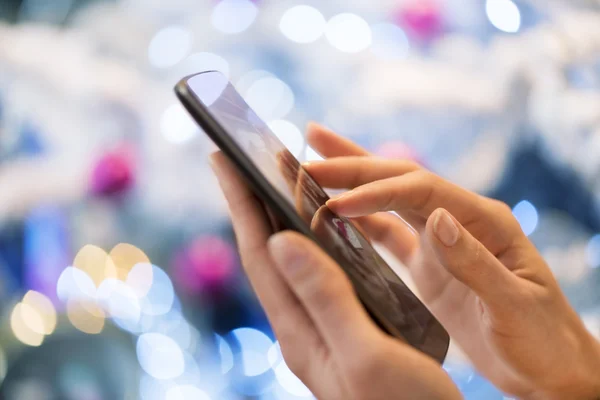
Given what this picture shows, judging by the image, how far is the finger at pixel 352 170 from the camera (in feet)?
2.04

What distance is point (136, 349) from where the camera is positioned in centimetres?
82

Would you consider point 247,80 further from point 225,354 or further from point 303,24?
point 225,354

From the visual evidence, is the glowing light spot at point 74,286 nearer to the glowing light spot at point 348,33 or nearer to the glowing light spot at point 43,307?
the glowing light spot at point 43,307

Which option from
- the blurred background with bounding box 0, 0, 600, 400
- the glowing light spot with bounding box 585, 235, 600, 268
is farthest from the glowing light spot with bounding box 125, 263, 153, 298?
the glowing light spot with bounding box 585, 235, 600, 268

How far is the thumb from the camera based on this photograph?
1.50 feet

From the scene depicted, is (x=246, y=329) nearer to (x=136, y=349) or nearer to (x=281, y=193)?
(x=136, y=349)

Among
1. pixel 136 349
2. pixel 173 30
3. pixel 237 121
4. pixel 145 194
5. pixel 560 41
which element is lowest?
pixel 136 349

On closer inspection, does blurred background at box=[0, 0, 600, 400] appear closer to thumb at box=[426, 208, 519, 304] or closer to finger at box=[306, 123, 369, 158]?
finger at box=[306, 123, 369, 158]

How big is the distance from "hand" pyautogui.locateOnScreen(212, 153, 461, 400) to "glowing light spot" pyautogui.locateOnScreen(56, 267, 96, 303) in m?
0.52

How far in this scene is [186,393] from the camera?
809 mm

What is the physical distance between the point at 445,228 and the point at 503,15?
0.72 metres

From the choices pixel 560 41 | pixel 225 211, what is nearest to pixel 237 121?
pixel 225 211

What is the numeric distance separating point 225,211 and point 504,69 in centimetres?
58

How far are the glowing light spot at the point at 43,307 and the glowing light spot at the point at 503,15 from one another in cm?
94
